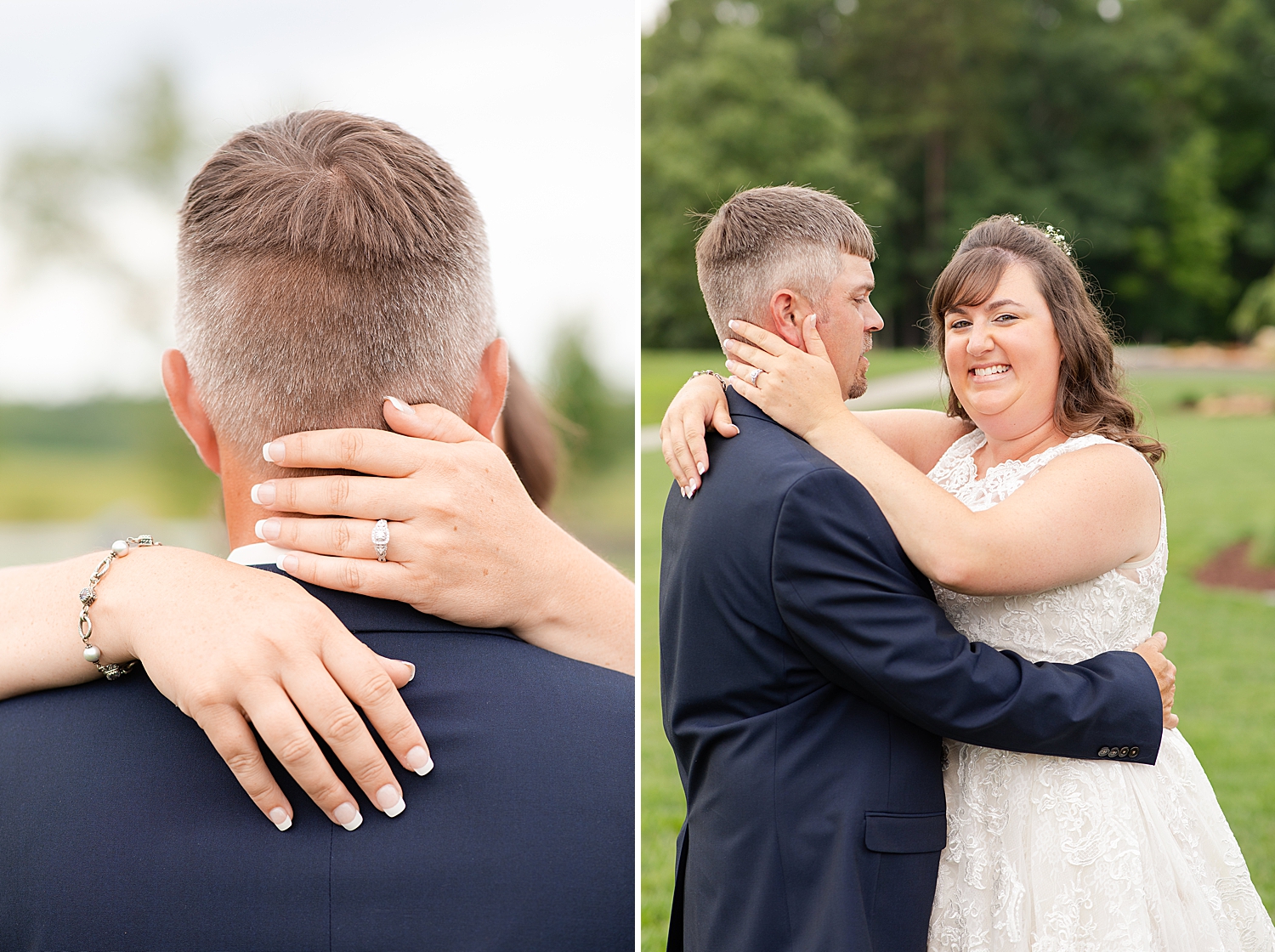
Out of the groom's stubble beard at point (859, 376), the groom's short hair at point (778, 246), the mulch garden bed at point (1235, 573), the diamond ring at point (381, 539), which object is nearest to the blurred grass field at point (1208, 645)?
the mulch garden bed at point (1235, 573)

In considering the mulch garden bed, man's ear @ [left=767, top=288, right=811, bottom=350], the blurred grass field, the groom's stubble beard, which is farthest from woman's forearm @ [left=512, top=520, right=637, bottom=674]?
the mulch garden bed

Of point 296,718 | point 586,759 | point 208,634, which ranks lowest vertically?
point 586,759

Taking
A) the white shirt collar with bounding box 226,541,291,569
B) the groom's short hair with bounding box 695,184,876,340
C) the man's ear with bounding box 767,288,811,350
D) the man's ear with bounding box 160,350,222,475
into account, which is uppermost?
the groom's short hair with bounding box 695,184,876,340

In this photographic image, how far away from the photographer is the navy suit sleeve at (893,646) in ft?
7.34

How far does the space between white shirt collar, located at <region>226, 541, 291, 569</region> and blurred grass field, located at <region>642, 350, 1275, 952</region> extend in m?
1.77

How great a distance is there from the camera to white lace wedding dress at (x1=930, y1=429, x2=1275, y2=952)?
7.98ft

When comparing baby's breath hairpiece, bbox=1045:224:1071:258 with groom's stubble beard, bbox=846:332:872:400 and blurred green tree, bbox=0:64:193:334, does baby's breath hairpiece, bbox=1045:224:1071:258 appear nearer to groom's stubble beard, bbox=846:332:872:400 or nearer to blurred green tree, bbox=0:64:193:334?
groom's stubble beard, bbox=846:332:872:400

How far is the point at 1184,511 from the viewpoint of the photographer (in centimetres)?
1362

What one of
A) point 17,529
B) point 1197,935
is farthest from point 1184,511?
point 17,529

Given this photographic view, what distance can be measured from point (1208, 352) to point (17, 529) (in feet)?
97.6

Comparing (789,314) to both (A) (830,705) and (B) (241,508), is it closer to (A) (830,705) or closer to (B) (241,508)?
(A) (830,705)

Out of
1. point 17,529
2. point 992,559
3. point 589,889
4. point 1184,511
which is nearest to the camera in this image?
point 589,889

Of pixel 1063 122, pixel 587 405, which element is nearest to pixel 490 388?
pixel 587 405

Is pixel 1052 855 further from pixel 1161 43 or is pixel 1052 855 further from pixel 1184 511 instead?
pixel 1161 43
